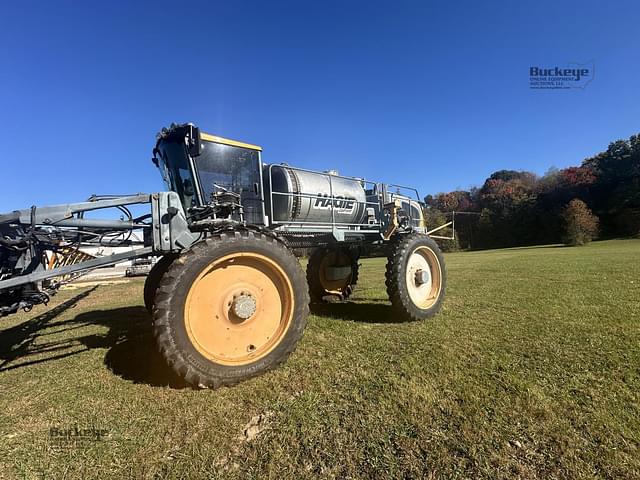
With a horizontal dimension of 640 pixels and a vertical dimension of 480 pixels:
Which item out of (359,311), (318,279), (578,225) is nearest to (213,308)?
(359,311)

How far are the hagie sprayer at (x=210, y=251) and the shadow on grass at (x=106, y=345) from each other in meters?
0.69

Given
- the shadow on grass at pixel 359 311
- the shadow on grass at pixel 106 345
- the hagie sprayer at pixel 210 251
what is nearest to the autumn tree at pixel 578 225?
the shadow on grass at pixel 359 311

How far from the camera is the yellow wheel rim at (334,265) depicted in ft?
26.5

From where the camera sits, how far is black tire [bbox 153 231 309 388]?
3.25 metres

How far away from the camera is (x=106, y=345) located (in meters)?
5.07

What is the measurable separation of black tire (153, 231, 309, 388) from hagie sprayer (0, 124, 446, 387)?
0.01 m

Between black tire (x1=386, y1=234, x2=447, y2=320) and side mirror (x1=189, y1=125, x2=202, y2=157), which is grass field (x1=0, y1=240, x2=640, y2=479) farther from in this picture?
side mirror (x1=189, y1=125, x2=202, y2=157)

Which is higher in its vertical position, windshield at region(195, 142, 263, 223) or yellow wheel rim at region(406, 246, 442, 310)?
windshield at region(195, 142, 263, 223)

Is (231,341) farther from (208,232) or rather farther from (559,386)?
(559,386)

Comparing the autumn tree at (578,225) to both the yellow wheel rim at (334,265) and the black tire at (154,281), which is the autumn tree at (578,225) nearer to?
the yellow wheel rim at (334,265)

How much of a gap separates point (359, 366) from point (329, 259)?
14.5ft

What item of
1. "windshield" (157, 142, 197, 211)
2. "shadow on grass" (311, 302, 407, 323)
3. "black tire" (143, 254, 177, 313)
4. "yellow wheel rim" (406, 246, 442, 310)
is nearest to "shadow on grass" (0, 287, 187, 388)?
"black tire" (143, 254, 177, 313)

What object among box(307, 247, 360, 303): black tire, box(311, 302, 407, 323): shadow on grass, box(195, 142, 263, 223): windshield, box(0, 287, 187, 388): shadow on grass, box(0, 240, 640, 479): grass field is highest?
box(195, 142, 263, 223): windshield

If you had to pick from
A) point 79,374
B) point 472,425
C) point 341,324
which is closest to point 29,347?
point 79,374
